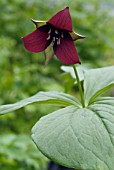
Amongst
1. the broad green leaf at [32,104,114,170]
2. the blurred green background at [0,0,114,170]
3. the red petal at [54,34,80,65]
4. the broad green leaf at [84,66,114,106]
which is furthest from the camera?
the blurred green background at [0,0,114,170]

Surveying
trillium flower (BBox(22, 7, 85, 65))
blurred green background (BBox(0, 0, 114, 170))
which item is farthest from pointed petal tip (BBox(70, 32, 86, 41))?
blurred green background (BBox(0, 0, 114, 170))

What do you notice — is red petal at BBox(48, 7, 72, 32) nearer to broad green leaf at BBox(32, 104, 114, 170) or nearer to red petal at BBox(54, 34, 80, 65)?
red petal at BBox(54, 34, 80, 65)

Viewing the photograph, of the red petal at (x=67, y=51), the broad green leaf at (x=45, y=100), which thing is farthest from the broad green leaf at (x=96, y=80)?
the red petal at (x=67, y=51)

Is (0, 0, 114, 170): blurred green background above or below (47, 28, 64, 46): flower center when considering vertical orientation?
below

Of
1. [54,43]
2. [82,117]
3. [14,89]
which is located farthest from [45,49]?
[14,89]

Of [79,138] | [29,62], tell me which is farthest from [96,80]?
[29,62]

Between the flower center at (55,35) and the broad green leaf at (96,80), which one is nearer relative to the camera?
the flower center at (55,35)

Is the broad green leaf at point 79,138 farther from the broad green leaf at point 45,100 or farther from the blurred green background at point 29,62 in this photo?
the blurred green background at point 29,62
